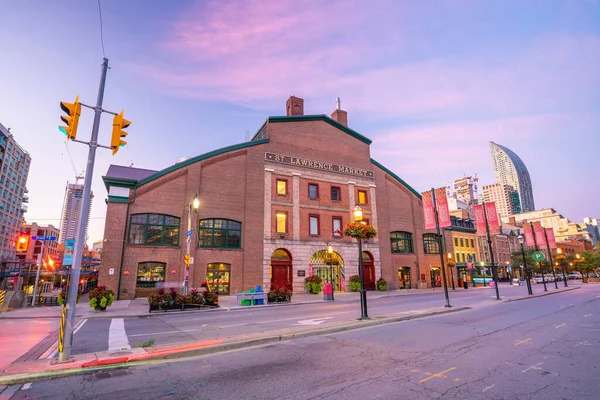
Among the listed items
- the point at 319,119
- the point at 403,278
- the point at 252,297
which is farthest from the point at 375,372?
the point at 403,278

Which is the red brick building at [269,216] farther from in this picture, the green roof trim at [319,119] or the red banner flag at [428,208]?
the red banner flag at [428,208]

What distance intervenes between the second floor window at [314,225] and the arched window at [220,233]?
7.65 m

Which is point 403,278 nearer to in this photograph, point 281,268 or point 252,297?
point 281,268

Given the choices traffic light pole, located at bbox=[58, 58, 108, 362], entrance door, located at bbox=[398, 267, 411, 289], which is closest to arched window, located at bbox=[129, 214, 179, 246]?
traffic light pole, located at bbox=[58, 58, 108, 362]

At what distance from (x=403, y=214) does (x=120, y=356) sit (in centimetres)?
3707

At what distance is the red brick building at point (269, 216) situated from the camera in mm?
26562

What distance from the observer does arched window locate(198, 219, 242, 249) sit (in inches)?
1137

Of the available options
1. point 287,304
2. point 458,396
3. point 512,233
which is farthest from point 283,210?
point 512,233

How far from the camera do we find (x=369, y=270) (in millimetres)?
35906

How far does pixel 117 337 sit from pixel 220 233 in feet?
62.1

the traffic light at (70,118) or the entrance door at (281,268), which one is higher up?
the traffic light at (70,118)

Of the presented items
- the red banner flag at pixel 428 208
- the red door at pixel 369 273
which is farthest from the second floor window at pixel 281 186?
the red banner flag at pixel 428 208

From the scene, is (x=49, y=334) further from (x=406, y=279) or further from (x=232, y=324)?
(x=406, y=279)

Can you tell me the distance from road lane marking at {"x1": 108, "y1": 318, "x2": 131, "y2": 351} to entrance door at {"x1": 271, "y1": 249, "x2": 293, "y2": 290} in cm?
1778
